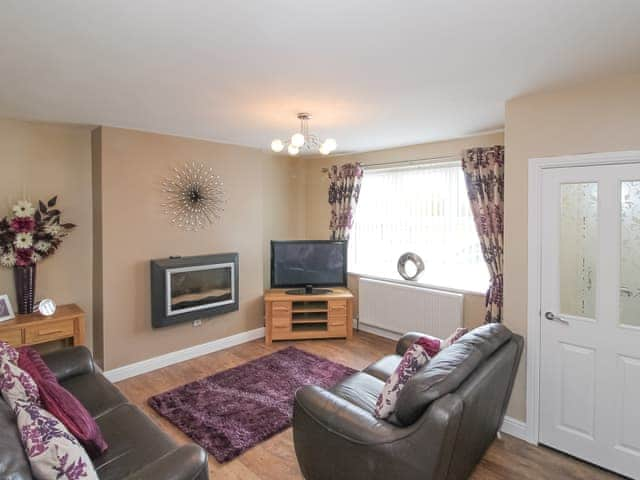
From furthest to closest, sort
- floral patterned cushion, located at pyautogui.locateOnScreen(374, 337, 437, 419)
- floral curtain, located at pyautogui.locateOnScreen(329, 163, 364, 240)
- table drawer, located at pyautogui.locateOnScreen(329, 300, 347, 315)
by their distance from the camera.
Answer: floral curtain, located at pyautogui.locateOnScreen(329, 163, 364, 240) < table drawer, located at pyautogui.locateOnScreen(329, 300, 347, 315) < floral patterned cushion, located at pyautogui.locateOnScreen(374, 337, 437, 419)

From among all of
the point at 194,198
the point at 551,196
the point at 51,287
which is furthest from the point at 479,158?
the point at 51,287

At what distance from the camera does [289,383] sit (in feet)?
11.6

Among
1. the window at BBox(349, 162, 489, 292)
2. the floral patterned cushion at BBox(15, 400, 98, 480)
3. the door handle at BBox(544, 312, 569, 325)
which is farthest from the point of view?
the window at BBox(349, 162, 489, 292)

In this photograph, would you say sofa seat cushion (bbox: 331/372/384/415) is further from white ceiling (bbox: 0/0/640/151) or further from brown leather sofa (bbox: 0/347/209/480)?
white ceiling (bbox: 0/0/640/151)

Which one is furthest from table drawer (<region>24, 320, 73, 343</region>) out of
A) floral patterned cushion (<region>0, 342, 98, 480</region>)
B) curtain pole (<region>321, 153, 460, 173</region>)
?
curtain pole (<region>321, 153, 460, 173</region>)

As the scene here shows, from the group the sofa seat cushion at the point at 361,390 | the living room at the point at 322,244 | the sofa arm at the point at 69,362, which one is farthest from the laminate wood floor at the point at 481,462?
the sofa arm at the point at 69,362

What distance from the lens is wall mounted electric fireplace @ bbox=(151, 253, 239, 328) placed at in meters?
3.86

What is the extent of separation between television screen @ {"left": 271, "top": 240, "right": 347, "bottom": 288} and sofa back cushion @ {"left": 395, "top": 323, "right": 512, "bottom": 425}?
9.66ft

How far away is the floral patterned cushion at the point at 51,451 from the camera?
1.28 meters

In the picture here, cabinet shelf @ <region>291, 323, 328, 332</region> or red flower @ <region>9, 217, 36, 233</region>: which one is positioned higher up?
red flower @ <region>9, 217, 36, 233</region>

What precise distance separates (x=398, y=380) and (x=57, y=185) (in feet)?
12.0

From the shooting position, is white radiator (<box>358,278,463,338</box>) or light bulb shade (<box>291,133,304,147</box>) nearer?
light bulb shade (<box>291,133,304,147</box>)

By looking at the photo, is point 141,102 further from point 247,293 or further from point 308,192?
point 308,192

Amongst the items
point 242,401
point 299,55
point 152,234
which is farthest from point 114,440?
point 152,234
